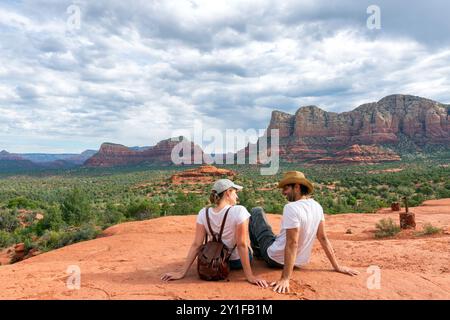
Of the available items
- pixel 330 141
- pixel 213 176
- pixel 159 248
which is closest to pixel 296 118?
pixel 330 141

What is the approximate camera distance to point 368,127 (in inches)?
4058

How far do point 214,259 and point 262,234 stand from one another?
856 mm

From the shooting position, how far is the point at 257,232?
4902mm

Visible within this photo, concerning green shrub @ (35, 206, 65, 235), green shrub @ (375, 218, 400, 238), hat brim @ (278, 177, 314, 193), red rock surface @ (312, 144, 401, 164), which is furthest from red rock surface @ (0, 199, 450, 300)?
red rock surface @ (312, 144, 401, 164)

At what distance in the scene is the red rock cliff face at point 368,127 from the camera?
96062 mm

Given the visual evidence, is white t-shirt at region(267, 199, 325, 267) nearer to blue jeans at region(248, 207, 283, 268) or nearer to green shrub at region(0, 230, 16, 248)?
blue jeans at region(248, 207, 283, 268)

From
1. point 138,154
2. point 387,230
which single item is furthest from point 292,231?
point 138,154

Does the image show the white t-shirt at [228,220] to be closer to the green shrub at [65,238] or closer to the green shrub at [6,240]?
the green shrub at [65,238]

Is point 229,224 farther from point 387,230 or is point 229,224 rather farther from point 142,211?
point 142,211

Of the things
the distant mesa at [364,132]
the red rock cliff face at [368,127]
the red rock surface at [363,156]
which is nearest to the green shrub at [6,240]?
the distant mesa at [364,132]

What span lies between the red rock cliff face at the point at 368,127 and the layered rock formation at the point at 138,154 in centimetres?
3634

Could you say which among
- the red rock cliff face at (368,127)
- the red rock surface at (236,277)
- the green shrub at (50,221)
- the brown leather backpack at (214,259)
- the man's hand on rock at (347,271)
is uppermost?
the red rock cliff face at (368,127)

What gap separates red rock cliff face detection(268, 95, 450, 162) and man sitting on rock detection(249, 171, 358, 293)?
85.8 m

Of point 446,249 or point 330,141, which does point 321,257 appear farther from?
point 330,141
